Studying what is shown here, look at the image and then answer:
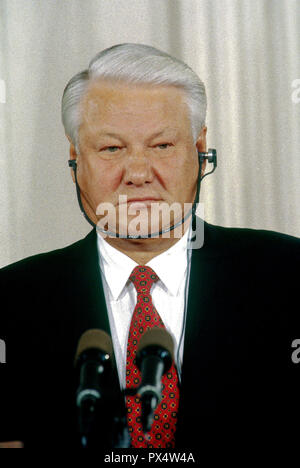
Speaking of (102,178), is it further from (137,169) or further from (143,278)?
(143,278)

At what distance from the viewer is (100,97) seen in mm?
1374

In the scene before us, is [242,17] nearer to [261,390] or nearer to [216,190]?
[216,190]

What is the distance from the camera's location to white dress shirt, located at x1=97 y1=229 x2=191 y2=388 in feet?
4.54

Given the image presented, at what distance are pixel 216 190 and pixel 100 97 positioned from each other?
46 centimetres

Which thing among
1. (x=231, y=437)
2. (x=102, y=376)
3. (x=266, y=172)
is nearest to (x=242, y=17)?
(x=266, y=172)

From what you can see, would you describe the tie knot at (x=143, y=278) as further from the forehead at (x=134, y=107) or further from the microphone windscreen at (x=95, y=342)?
the microphone windscreen at (x=95, y=342)

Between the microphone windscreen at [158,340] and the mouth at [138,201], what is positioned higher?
the mouth at [138,201]

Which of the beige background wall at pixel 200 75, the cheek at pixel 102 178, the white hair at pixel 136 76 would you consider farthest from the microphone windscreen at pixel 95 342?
the beige background wall at pixel 200 75

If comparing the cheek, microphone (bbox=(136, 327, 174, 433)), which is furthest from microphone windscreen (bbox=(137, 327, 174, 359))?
the cheek

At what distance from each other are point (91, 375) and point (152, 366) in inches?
3.1

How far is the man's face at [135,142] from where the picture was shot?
1.35 m

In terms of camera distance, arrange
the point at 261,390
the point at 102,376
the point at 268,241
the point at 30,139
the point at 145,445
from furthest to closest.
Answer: the point at 30,139 < the point at 268,241 < the point at 261,390 < the point at 145,445 < the point at 102,376

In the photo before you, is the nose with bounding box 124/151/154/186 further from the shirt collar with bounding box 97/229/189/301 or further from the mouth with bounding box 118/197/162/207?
the shirt collar with bounding box 97/229/189/301

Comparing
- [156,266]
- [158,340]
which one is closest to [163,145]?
[156,266]
